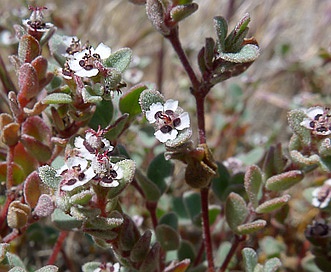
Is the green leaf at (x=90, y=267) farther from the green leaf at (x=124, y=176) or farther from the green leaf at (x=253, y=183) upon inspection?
the green leaf at (x=253, y=183)

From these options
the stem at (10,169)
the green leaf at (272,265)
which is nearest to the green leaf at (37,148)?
the stem at (10,169)

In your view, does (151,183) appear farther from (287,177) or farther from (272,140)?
(272,140)

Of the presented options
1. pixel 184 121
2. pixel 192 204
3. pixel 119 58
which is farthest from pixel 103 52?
pixel 192 204

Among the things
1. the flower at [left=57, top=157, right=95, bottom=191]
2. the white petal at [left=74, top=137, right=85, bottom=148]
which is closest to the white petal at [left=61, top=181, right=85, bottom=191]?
the flower at [left=57, top=157, right=95, bottom=191]

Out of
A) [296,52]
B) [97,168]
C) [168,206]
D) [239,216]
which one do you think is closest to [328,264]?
[239,216]

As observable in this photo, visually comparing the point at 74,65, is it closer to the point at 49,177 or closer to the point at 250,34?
the point at 49,177

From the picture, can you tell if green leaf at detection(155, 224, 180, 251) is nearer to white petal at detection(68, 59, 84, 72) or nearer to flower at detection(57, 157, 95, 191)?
flower at detection(57, 157, 95, 191)
